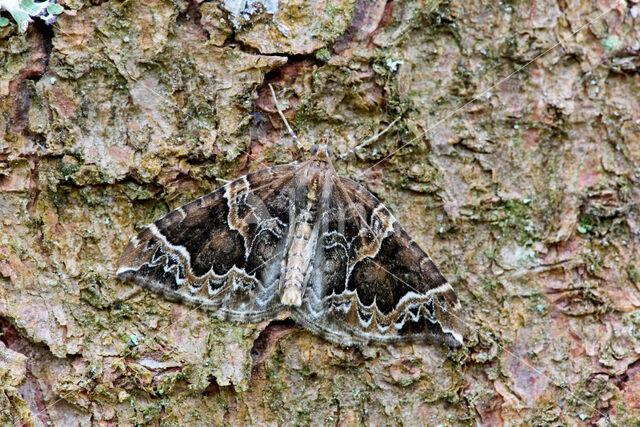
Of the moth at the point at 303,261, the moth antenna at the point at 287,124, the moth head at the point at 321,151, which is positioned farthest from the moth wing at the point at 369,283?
the moth antenna at the point at 287,124

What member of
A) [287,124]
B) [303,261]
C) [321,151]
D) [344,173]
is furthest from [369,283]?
[287,124]

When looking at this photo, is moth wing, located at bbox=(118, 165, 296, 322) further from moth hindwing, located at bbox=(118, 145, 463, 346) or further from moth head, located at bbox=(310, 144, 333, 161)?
moth head, located at bbox=(310, 144, 333, 161)

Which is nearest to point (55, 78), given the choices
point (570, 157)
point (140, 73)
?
point (140, 73)

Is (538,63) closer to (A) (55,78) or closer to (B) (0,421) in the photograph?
(A) (55,78)

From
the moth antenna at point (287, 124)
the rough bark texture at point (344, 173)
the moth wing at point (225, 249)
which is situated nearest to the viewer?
the rough bark texture at point (344, 173)

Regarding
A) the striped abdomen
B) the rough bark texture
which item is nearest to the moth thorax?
the striped abdomen

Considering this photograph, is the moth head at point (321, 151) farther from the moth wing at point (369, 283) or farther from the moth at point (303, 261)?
the moth wing at point (369, 283)

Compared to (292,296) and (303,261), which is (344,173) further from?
(292,296)
